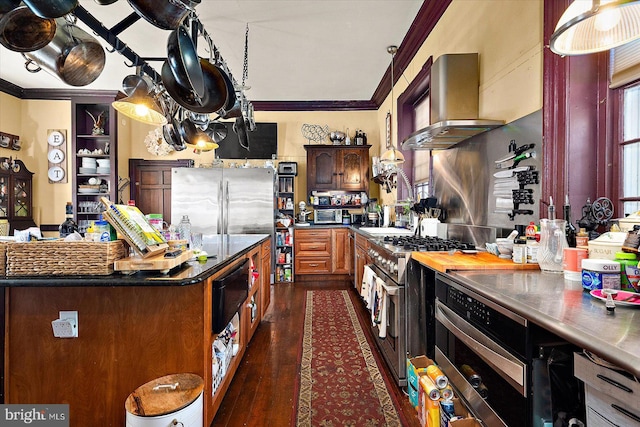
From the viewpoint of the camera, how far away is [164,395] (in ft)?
4.34

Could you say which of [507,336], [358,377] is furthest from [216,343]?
[507,336]

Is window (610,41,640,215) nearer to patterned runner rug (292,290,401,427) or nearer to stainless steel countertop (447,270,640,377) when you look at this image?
stainless steel countertop (447,270,640,377)

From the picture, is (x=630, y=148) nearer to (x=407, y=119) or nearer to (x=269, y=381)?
(x=269, y=381)

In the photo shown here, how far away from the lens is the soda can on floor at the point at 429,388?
151cm

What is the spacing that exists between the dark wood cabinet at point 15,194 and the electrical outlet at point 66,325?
4742mm

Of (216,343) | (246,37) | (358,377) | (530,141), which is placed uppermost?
(246,37)

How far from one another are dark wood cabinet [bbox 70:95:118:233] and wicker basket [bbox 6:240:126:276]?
14.7ft

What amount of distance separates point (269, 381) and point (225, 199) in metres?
3.28

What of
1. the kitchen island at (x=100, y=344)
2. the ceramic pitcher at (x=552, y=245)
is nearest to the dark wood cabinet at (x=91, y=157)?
the kitchen island at (x=100, y=344)

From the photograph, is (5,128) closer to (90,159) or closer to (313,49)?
(90,159)

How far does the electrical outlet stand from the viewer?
144 cm

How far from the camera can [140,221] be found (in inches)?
63.4

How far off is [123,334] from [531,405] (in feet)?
5.35

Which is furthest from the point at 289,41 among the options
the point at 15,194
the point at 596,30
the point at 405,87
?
the point at 15,194
